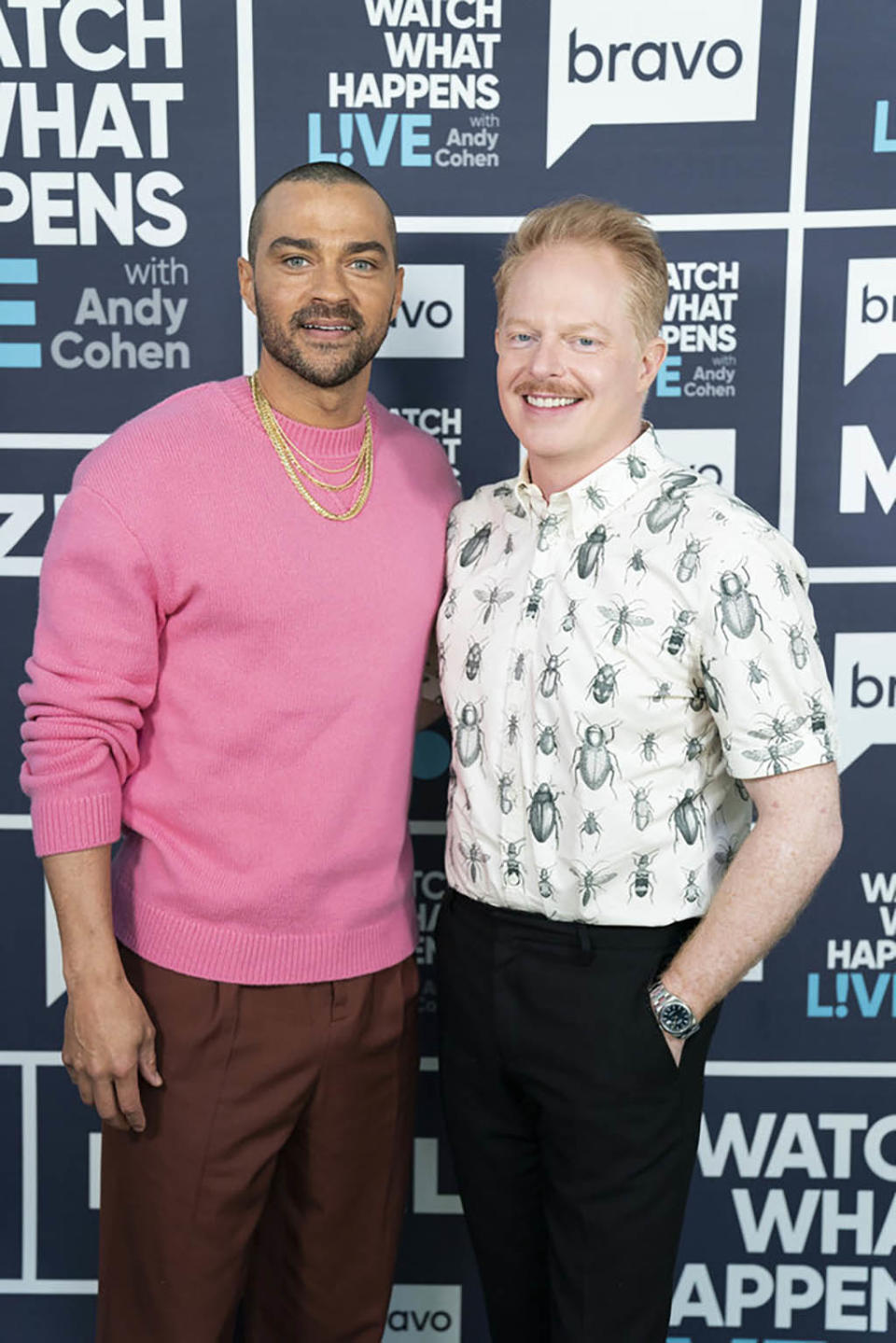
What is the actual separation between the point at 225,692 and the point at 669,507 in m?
0.52

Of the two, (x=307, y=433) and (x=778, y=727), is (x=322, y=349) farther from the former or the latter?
(x=778, y=727)

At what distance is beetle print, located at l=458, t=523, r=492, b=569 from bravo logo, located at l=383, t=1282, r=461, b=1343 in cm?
120

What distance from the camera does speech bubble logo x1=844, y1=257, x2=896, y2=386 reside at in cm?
162

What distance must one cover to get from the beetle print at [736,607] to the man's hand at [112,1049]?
0.75 meters

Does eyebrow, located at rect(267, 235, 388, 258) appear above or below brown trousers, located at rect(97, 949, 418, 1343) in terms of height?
above

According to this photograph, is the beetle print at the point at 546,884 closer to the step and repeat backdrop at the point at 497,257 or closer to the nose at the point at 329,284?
the step and repeat backdrop at the point at 497,257

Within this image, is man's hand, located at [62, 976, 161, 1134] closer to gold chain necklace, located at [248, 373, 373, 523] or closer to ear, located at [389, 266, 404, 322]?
gold chain necklace, located at [248, 373, 373, 523]

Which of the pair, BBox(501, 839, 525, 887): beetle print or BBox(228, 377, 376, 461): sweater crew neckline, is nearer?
BBox(501, 839, 525, 887): beetle print

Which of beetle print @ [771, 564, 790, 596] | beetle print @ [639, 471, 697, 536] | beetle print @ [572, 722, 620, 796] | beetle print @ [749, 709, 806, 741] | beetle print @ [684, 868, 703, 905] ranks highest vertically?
beetle print @ [639, 471, 697, 536]

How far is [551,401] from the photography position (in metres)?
1.22

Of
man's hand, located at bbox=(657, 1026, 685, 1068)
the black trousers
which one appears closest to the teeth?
the black trousers

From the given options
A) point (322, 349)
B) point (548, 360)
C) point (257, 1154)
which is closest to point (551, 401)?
point (548, 360)

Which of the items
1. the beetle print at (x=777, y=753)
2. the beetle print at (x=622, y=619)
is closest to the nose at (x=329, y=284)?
the beetle print at (x=622, y=619)

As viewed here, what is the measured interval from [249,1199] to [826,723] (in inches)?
33.6
